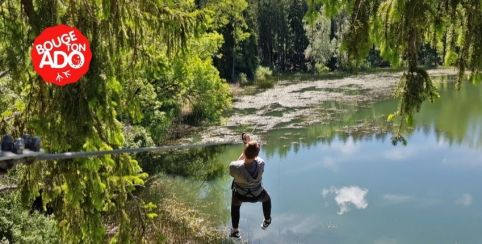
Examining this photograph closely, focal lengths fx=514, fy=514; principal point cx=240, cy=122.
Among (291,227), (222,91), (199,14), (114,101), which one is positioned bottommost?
(291,227)

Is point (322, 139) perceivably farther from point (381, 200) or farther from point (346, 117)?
point (381, 200)

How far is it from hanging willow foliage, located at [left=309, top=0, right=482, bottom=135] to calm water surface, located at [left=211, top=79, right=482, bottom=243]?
1131cm

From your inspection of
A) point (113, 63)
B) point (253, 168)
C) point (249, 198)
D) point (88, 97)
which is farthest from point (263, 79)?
point (88, 97)

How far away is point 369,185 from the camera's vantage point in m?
20.2

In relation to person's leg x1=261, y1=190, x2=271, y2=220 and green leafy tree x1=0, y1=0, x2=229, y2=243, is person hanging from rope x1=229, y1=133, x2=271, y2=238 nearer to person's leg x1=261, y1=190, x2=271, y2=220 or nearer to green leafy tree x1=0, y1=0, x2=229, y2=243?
person's leg x1=261, y1=190, x2=271, y2=220

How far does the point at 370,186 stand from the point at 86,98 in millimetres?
16618

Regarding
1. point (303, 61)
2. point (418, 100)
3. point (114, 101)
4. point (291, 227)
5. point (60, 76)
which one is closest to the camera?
point (418, 100)

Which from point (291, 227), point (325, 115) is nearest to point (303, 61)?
point (325, 115)

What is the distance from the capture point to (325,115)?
115ft

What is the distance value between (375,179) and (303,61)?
54975mm

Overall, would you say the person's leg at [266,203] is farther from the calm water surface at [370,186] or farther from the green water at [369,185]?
the calm water surface at [370,186]

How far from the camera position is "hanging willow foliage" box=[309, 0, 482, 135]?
441 cm

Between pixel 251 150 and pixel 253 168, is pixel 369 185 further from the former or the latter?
pixel 251 150

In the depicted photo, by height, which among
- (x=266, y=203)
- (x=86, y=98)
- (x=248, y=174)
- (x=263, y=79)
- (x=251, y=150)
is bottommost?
(x=263, y=79)
